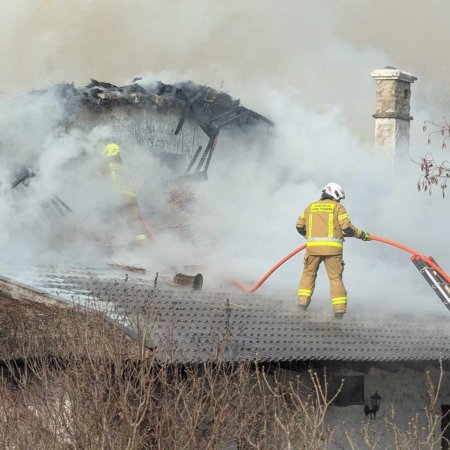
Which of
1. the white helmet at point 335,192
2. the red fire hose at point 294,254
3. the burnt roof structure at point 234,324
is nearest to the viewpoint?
the burnt roof structure at point 234,324

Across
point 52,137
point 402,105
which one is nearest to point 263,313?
point 52,137

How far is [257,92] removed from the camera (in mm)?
25344

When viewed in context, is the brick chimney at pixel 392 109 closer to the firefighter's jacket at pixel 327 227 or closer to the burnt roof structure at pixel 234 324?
the burnt roof structure at pixel 234 324

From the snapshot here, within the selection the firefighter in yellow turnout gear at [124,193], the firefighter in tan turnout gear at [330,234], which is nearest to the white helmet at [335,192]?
the firefighter in tan turnout gear at [330,234]

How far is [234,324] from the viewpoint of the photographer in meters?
14.0

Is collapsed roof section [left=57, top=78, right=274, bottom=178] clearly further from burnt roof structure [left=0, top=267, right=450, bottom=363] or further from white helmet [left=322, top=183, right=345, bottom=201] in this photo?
white helmet [left=322, top=183, right=345, bottom=201]

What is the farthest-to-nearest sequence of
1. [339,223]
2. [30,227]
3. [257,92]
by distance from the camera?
[257,92], [30,227], [339,223]

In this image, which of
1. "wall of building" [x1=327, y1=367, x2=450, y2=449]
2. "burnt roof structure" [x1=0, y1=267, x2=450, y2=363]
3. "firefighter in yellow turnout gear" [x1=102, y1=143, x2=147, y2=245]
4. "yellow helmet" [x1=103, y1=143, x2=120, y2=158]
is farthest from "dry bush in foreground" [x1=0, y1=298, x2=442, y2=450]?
"yellow helmet" [x1=103, y1=143, x2=120, y2=158]

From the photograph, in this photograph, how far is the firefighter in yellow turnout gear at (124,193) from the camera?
18547 mm

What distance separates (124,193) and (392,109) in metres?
9.12

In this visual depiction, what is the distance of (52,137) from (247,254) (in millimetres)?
3021

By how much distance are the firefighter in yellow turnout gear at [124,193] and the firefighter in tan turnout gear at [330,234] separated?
382 centimetres

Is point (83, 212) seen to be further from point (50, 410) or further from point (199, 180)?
point (50, 410)

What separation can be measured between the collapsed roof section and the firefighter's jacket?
611 cm
